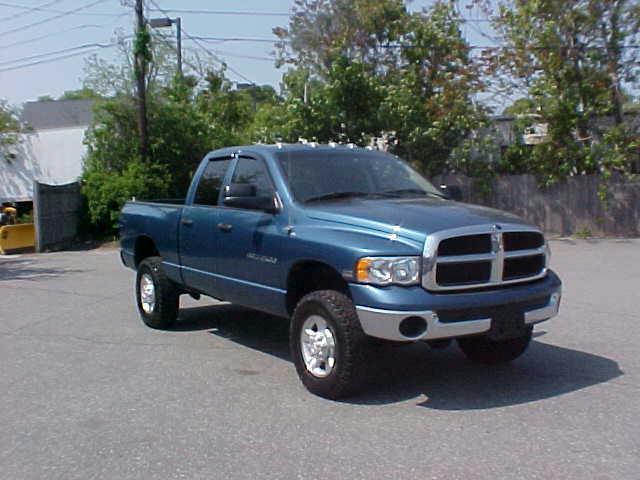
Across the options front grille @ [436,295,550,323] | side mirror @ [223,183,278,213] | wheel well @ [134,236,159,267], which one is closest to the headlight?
front grille @ [436,295,550,323]

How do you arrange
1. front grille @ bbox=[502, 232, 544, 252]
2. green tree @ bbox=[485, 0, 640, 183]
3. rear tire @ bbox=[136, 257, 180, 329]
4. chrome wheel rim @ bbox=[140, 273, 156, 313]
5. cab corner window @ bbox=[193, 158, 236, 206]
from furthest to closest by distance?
1. green tree @ bbox=[485, 0, 640, 183]
2. chrome wheel rim @ bbox=[140, 273, 156, 313]
3. rear tire @ bbox=[136, 257, 180, 329]
4. cab corner window @ bbox=[193, 158, 236, 206]
5. front grille @ bbox=[502, 232, 544, 252]

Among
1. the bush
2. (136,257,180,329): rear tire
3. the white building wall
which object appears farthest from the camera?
the white building wall

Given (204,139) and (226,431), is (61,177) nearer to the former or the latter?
(204,139)

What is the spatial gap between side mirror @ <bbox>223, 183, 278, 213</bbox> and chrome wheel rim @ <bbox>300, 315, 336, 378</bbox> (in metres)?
1.11

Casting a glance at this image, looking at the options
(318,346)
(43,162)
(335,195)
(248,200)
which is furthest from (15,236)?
(318,346)

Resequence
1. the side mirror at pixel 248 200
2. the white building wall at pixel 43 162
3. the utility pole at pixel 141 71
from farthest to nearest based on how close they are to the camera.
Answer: the white building wall at pixel 43 162 < the utility pole at pixel 141 71 < the side mirror at pixel 248 200

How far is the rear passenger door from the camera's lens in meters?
7.91

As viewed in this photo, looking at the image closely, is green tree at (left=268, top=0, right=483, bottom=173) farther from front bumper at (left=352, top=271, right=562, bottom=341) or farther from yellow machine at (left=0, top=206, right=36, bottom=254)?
front bumper at (left=352, top=271, right=562, bottom=341)

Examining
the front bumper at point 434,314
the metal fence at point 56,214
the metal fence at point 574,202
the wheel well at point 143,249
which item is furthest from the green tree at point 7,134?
the front bumper at point 434,314

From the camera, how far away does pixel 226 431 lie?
5625 mm

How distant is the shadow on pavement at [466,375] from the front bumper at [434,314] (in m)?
0.46

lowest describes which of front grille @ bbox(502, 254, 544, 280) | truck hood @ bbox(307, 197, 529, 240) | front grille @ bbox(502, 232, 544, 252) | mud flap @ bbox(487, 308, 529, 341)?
mud flap @ bbox(487, 308, 529, 341)

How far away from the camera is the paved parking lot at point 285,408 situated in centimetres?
496

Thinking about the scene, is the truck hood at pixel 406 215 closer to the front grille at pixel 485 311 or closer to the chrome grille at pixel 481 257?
the chrome grille at pixel 481 257
